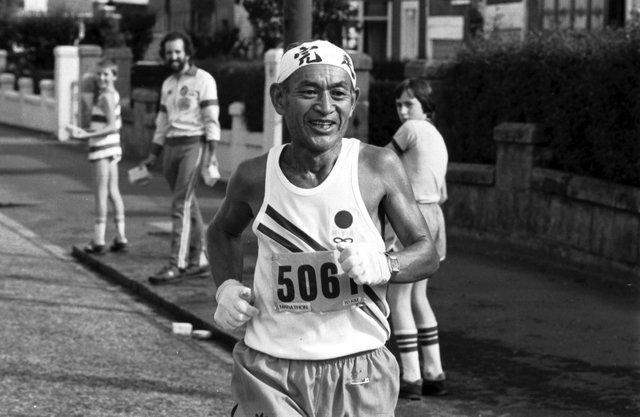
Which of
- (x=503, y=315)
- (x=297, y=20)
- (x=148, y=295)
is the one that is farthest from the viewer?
(x=148, y=295)

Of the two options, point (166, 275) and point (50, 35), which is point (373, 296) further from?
point (50, 35)

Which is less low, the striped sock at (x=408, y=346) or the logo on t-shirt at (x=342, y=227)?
the logo on t-shirt at (x=342, y=227)

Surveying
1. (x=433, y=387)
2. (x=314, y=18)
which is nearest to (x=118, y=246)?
(x=433, y=387)

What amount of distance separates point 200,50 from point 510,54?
17.1m

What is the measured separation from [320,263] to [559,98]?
893cm

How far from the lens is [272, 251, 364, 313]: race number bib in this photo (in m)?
4.22

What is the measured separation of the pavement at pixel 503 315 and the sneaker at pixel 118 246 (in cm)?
12

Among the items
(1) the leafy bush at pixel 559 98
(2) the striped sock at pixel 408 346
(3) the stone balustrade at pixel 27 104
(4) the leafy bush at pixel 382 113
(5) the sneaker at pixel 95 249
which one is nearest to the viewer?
(2) the striped sock at pixel 408 346

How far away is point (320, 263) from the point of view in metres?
4.22

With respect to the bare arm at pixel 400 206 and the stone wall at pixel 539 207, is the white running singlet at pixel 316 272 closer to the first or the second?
the bare arm at pixel 400 206

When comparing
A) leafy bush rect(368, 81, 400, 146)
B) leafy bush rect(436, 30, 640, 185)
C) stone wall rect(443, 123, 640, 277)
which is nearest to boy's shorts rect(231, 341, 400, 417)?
stone wall rect(443, 123, 640, 277)

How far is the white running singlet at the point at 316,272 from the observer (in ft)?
13.9

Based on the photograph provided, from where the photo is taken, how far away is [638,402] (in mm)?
7434

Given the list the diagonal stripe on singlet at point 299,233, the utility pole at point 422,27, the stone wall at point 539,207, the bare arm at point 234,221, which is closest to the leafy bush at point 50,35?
the utility pole at point 422,27
